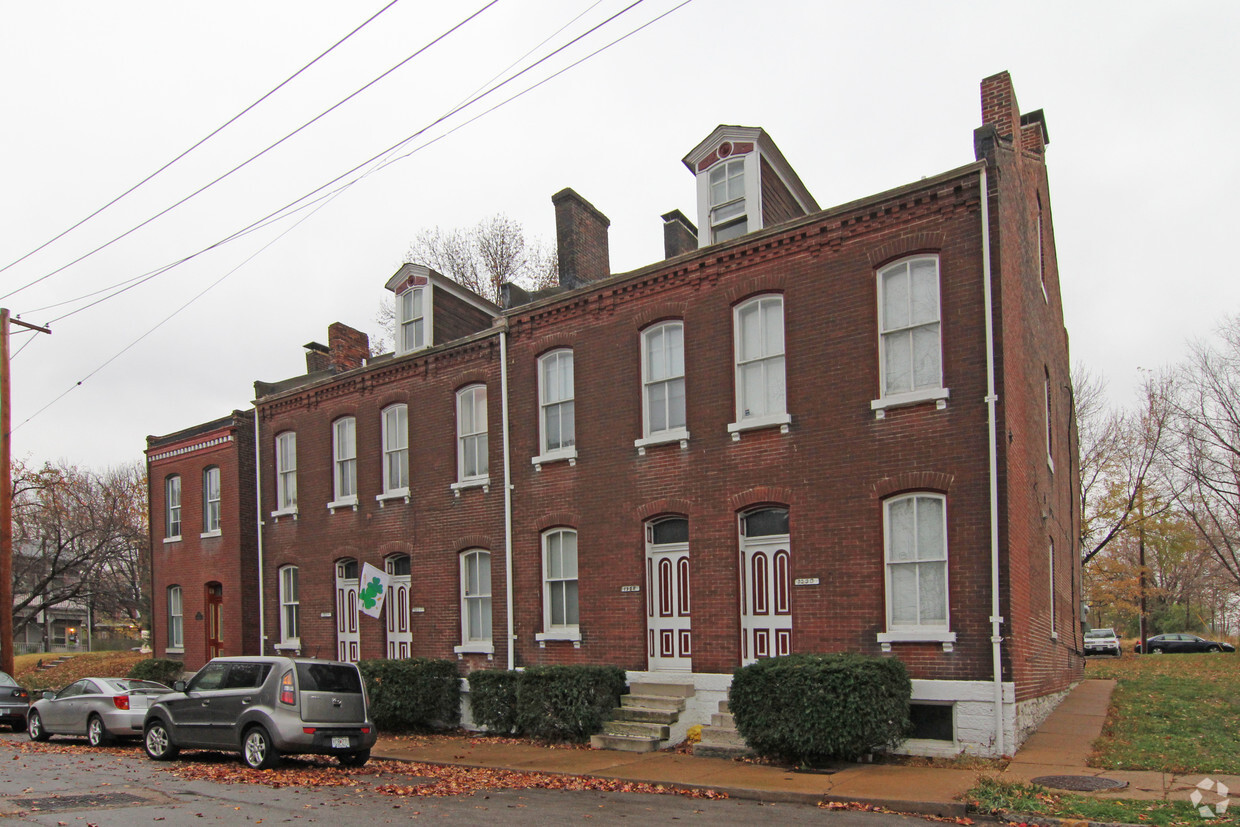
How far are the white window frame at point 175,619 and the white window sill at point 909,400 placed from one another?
21885 millimetres

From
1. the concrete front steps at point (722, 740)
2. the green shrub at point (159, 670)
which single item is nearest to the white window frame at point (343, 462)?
the green shrub at point (159, 670)

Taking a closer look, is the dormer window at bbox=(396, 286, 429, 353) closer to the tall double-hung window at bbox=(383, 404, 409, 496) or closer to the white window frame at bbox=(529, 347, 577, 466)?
the tall double-hung window at bbox=(383, 404, 409, 496)

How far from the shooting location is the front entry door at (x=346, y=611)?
22.9 metres

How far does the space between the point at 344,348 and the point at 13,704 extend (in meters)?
11.6

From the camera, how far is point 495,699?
18031 millimetres

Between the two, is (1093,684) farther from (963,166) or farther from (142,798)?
(142,798)

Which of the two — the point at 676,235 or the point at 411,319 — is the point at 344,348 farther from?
the point at 676,235

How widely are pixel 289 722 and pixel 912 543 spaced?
9005mm

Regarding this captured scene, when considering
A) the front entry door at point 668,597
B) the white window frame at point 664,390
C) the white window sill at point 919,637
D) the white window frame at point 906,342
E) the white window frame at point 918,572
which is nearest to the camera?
the white window sill at point 919,637

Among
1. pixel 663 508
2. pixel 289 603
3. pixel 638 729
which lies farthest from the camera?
pixel 289 603

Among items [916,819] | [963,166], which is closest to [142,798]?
[916,819]

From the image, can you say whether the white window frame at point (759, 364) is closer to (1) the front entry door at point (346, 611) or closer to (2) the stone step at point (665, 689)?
(2) the stone step at point (665, 689)

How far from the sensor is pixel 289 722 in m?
13.6

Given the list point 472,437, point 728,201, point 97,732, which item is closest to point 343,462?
point 472,437
